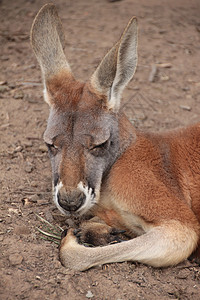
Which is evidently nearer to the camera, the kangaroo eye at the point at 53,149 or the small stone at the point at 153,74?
the kangaroo eye at the point at 53,149

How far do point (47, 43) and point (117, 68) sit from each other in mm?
956

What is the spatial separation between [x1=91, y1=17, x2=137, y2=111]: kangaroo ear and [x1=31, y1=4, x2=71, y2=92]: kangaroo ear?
1.86 ft

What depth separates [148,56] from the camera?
8.70 m

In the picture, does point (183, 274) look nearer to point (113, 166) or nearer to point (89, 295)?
point (89, 295)

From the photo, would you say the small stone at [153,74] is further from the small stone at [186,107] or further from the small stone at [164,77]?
the small stone at [186,107]

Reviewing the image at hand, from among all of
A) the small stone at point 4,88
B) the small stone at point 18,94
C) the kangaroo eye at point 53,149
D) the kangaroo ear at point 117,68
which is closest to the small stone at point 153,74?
the small stone at point 18,94

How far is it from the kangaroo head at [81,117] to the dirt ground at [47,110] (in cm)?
66

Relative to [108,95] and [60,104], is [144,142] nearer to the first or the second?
[108,95]

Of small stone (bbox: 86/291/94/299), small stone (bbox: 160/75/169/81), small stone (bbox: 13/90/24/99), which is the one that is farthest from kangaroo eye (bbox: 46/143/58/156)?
small stone (bbox: 160/75/169/81)

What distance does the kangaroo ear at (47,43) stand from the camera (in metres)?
4.67

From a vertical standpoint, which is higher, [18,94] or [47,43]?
[47,43]

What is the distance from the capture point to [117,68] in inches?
168

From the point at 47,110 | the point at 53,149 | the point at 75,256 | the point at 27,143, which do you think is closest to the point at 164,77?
the point at 47,110

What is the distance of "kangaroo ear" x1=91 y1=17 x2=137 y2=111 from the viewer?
164 inches
